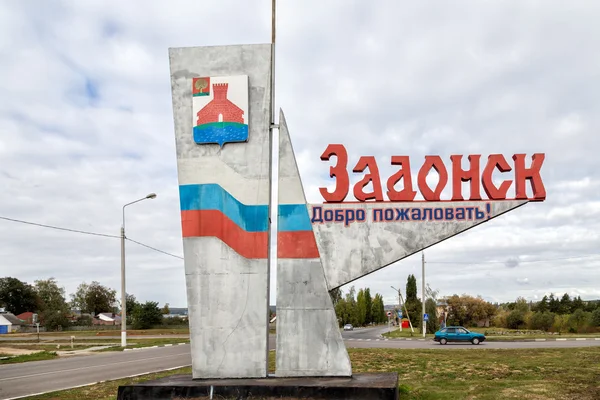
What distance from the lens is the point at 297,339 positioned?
10.5 m

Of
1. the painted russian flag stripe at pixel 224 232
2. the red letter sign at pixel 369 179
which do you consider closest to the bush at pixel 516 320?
the red letter sign at pixel 369 179

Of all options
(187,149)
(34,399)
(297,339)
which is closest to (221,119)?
(187,149)

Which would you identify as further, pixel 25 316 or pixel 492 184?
pixel 25 316

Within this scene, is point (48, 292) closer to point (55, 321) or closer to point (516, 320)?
point (55, 321)

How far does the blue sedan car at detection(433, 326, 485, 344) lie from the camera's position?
32.0 metres

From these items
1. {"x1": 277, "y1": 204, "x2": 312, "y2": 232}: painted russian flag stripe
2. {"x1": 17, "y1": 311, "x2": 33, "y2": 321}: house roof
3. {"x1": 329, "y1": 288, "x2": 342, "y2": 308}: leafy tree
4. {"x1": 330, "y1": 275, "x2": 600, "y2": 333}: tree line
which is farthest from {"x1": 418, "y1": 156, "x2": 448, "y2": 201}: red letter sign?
{"x1": 17, "y1": 311, "x2": 33, "y2": 321}: house roof

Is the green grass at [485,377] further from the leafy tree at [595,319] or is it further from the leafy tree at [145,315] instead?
the leafy tree at [145,315]

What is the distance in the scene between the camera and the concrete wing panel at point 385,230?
35.1ft

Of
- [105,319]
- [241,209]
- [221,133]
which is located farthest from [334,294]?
[105,319]

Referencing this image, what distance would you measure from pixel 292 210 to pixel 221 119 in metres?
2.48

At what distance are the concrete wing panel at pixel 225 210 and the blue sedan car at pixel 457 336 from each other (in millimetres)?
24800

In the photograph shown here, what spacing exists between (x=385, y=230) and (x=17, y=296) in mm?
114413

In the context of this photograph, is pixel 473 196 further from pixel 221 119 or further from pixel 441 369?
pixel 441 369

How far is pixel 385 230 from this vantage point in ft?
35.5
